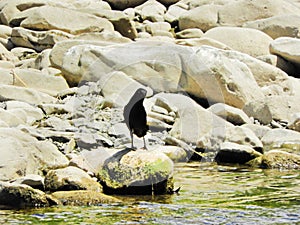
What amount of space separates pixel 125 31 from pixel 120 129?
9247 millimetres

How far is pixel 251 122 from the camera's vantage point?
13.8m

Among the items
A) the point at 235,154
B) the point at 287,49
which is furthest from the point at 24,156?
the point at 287,49

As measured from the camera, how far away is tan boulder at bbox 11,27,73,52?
19.0 m

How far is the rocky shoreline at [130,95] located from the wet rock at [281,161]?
2 centimetres

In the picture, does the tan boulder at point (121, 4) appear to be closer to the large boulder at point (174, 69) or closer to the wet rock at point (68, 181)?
the large boulder at point (174, 69)

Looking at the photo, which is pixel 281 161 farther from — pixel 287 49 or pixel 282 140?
pixel 287 49

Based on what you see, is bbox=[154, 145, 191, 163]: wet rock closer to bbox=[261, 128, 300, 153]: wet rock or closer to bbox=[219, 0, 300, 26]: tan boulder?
bbox=[261, 128, 300, 153]: wet rock

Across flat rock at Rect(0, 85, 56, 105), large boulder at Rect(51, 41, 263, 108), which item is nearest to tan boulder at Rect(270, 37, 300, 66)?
large boulder at Rect(51, 41, 263, 108)

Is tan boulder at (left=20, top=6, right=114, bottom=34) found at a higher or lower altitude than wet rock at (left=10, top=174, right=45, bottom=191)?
higher

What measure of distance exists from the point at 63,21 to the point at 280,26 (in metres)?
6.53

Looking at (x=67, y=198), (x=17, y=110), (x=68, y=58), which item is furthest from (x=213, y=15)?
(x=67, y=198)

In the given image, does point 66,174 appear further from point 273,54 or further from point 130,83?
point 273,54

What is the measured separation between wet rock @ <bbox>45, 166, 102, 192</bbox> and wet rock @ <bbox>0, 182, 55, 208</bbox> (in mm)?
648

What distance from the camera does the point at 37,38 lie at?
1948 cm
